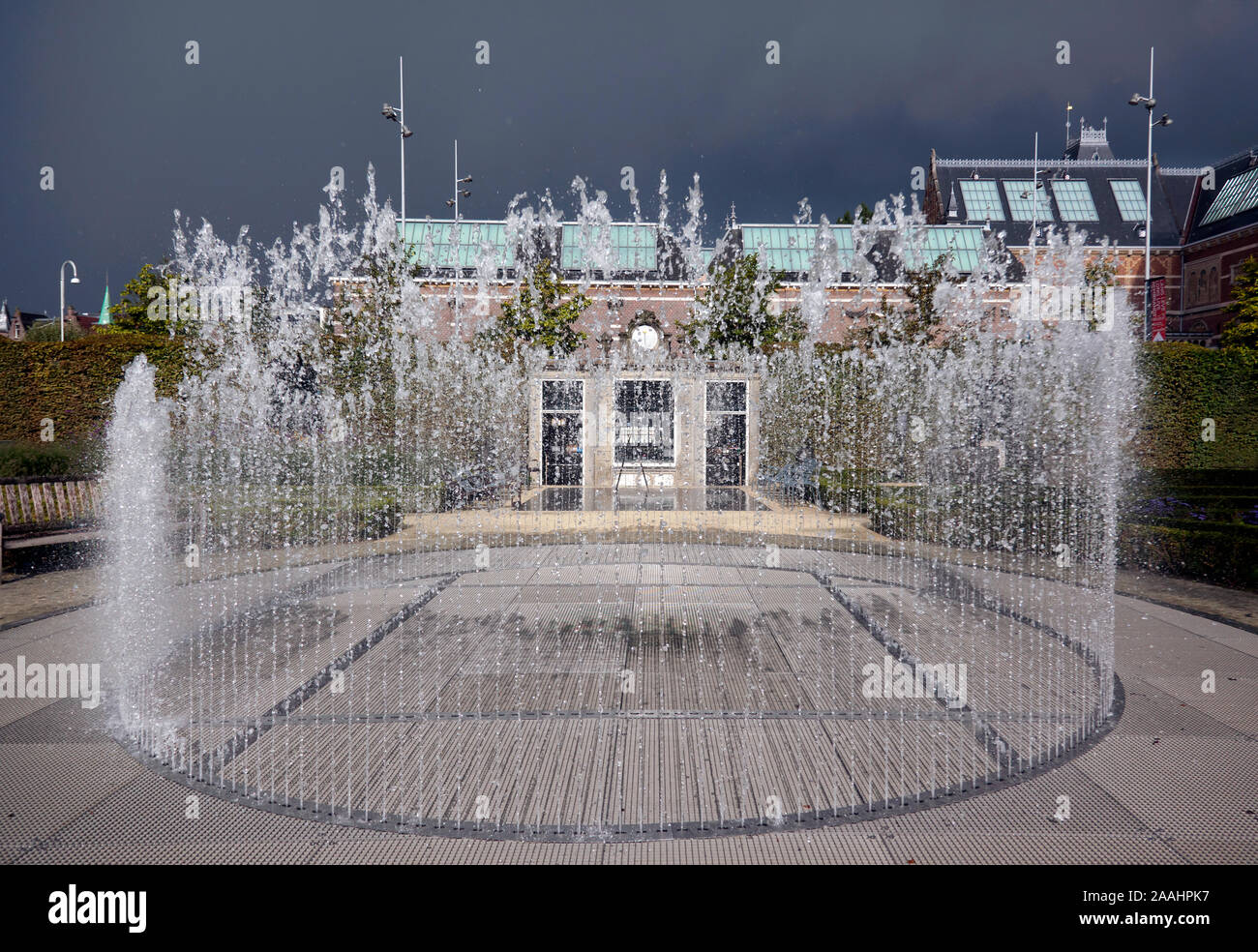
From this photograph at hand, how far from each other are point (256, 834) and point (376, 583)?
17.6 feet

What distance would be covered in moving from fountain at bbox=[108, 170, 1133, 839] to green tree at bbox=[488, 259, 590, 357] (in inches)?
160

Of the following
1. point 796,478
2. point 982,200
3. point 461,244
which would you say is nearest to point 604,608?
point 796,478

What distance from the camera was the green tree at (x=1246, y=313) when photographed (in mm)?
32250

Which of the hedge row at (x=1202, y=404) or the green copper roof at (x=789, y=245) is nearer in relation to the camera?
the hedge row at (x=1202, y=404)

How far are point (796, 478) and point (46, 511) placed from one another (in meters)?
15.3

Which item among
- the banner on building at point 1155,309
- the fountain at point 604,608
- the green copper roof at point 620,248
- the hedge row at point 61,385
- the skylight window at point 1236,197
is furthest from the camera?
the banner on building at point 1155,309

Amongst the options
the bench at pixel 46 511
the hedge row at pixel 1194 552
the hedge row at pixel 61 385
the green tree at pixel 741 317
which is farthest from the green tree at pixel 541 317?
the hedge row at pixel 1194 552

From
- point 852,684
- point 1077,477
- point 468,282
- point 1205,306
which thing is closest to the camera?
point 852,684

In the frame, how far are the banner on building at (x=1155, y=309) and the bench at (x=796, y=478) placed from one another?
31748 mm

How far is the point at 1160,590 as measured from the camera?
27.3ft

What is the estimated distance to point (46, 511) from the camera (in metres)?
10.3

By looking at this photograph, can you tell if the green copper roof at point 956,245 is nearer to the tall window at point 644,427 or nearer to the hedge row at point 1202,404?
the hedge row at point 1202,404

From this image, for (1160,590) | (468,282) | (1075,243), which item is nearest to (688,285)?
(468,282)

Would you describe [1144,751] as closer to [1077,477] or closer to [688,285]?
[1077,477]
